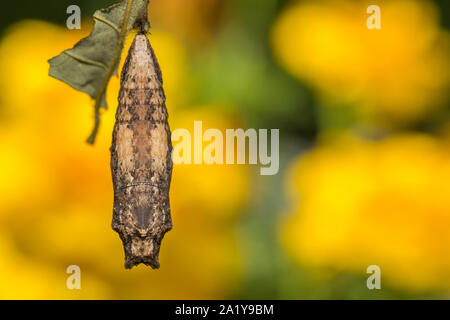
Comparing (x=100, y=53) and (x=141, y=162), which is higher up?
A: (x=100, y=53)

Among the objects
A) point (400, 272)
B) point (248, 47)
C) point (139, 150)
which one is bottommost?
point (400, 272)

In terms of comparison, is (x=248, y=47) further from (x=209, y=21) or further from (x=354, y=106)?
(x=354, y=106)

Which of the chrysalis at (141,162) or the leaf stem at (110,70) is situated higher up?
the leaf stem at (110,70)

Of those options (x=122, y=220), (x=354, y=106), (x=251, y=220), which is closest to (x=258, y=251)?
(x=251, y=220)

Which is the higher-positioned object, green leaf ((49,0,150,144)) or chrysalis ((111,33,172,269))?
green leaf ((49,0,150,144))
